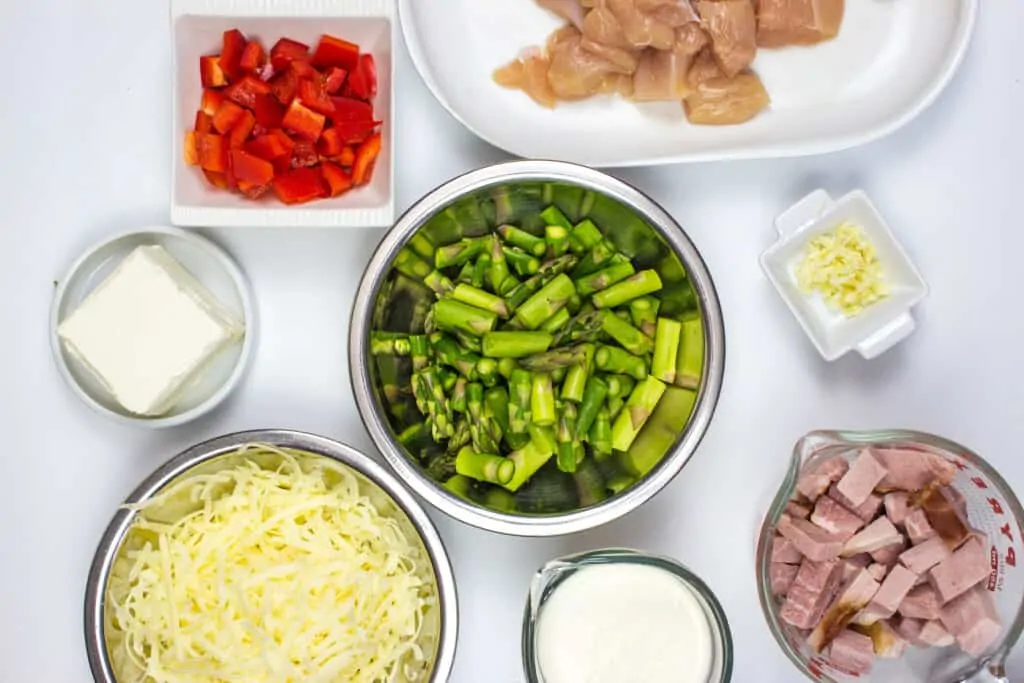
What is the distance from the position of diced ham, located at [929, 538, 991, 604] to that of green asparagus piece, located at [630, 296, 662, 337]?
536mm

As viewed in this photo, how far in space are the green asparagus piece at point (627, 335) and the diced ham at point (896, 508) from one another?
1.36 ft

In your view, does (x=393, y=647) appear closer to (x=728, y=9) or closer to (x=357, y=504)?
(x=357, y=504)

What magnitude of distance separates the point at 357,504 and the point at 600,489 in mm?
363

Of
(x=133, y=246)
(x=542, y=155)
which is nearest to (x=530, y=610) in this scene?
(x=542, y=155)

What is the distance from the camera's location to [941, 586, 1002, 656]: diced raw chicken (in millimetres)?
1464

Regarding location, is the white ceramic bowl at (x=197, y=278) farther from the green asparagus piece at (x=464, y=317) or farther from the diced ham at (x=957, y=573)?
the diced ham at (x=957, y=573)

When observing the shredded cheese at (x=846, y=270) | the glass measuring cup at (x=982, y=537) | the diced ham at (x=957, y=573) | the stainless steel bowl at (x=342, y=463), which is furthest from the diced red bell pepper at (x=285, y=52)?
the diced ham at (x=957, y=573)

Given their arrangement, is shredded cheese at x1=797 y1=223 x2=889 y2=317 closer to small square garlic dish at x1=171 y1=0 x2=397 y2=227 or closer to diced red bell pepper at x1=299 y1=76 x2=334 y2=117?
small square garlic dish at x1=171 y1=0 x2=397 y2=227

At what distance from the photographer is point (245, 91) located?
5.40ft

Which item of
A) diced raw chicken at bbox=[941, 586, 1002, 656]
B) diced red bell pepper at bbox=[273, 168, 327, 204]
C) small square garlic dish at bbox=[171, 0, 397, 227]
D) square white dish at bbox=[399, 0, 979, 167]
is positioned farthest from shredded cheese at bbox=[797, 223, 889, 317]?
diced red bell pepper at bbox=[273, 168, 327, 204]

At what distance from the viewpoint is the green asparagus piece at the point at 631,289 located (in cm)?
154

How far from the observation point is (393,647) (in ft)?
4.86

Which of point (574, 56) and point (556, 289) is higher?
point (574, 56)

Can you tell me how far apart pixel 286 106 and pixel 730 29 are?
0.73 metres
